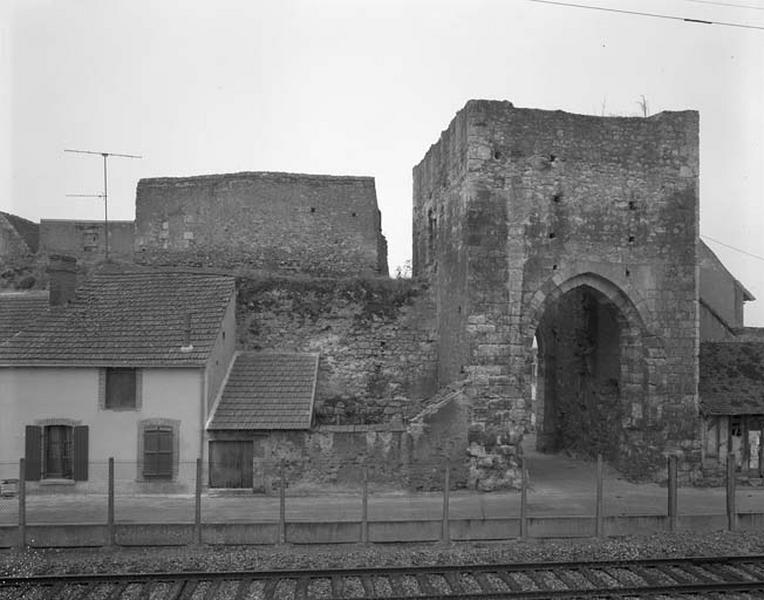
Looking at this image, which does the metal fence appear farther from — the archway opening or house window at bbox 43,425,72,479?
the archway opening

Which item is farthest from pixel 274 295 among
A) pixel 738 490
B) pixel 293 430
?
pixel 738 490

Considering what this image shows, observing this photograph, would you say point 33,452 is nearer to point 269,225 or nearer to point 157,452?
point 157,452

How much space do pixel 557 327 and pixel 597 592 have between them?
12.5 m

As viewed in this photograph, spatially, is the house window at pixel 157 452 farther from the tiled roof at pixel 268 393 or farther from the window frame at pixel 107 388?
the tiled roof at pixel 268 393

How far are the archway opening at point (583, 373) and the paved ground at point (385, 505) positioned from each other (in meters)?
2.80

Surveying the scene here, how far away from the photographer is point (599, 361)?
1919 cm

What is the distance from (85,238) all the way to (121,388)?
12.4 metres

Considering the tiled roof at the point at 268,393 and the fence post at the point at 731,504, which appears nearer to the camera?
the fence post at the point at 731,504

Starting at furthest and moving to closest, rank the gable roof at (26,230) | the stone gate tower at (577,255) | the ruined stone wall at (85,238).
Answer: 1. the gable roof at (26,230)
2. the ruined stone wall at (85,238)
3. the stone gate tower at (577,255)

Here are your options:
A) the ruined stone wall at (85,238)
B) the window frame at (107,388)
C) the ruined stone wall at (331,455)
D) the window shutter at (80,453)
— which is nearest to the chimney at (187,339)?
the window frame at (107,388)

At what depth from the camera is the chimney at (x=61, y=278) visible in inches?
666

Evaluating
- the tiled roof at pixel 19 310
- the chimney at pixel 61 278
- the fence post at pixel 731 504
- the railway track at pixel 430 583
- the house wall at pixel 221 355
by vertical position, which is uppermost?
the chimney at pixel 61 278

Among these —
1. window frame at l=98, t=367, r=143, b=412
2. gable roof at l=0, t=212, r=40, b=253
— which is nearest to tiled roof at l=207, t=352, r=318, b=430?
window frame at l=98, t=367, r=143, b=412

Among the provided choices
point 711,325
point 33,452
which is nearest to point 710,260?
point 711,325
